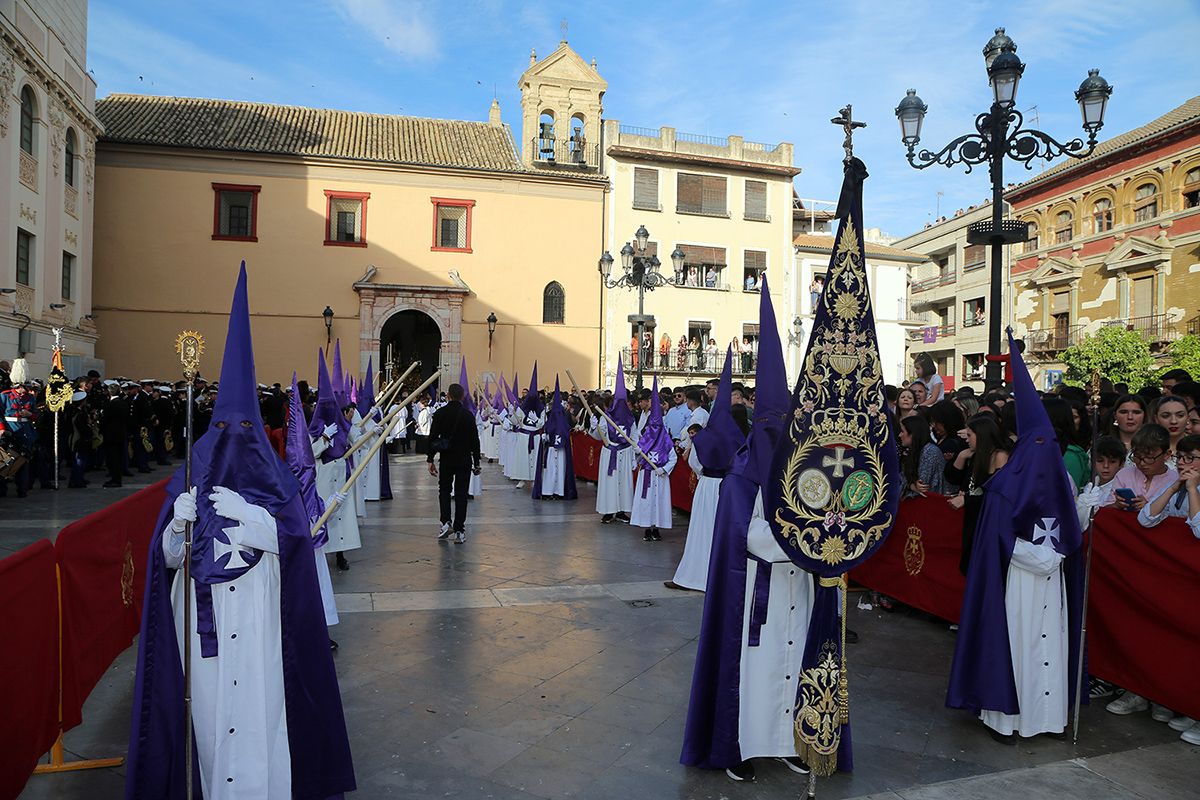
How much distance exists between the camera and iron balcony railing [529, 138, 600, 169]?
34594 mm

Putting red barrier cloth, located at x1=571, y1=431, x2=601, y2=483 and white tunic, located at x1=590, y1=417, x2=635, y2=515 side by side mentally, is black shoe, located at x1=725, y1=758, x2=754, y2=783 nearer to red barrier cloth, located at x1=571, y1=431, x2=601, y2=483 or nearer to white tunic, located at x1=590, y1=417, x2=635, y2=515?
white tunic, located at x1=590, y1=417, x2=635, y2=515

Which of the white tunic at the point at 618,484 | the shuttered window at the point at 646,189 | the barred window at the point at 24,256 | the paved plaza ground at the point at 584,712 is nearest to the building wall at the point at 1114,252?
the shuttered window at the point at 646,189

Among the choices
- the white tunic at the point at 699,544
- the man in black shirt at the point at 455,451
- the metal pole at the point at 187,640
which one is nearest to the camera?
the metal pole at the point at 187,640

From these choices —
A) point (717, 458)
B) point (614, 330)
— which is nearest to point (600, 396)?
point (717, 458)

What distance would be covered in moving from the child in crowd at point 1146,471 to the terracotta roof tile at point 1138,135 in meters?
31.3

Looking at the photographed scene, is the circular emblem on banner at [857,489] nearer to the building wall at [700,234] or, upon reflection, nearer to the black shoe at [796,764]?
the black shoe at [796,764]

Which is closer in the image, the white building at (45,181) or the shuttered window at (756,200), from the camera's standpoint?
the white building at (45,181)

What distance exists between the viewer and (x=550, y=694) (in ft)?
17.1

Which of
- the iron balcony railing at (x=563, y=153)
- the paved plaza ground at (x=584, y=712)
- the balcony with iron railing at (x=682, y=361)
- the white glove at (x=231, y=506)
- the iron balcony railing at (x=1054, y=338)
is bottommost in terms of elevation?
the paved plaza ground at (x=584, y=712)

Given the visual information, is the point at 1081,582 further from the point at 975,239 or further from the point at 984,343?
the point at 984,343

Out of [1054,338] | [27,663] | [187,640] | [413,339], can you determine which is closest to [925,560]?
[187,640]

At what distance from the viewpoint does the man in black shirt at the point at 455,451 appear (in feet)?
33.7

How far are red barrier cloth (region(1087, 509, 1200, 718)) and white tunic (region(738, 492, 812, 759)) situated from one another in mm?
2426

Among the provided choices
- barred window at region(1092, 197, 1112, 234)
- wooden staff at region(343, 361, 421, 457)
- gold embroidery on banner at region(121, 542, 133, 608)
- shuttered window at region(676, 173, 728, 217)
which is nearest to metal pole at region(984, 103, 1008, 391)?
wooden staff at region(343, 361, 421, 457)
